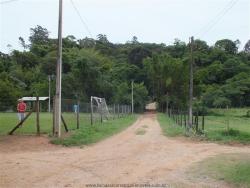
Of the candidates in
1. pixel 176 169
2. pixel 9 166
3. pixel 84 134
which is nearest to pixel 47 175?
pixel 9 166

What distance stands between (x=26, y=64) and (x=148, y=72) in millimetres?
29883

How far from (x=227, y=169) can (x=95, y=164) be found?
3529 millimetres

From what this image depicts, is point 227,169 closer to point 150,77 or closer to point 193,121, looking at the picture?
point 193,121

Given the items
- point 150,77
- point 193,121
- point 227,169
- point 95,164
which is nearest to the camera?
point 227,169

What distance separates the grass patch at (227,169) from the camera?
10.1 m

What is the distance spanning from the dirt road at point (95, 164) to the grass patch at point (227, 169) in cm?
36

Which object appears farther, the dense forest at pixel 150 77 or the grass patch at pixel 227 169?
the dense forest at pixel 150 77

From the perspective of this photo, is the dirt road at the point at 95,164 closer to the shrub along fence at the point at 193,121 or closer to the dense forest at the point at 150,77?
the shrub along fence at the point at 193,121

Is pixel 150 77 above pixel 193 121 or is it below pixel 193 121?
above

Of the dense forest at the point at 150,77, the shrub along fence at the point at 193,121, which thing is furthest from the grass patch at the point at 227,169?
the dense forest at the point at 150,77

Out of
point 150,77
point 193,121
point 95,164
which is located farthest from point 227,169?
point 150,77

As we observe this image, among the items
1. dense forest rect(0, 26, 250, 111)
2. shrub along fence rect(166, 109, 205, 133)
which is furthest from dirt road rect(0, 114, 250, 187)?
dense forest rect(0, 26, 250, 111)

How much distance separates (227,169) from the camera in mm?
11727

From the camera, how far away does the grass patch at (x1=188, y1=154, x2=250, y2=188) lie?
10.1m
